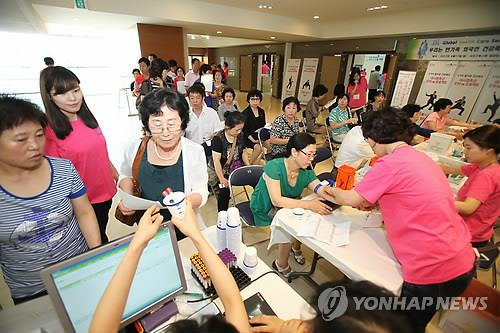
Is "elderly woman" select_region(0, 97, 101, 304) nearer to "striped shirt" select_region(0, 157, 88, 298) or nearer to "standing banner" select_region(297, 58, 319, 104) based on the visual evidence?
"striped shirt" select_region(0, 157, 88, 298)

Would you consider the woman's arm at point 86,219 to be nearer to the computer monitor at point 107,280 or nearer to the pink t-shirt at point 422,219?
the computer monitor at point 107,280

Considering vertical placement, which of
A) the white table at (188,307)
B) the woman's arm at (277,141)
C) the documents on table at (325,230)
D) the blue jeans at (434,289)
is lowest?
the blue jeans at (434,289)

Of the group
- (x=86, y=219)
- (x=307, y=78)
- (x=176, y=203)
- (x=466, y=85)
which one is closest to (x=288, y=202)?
(x=176, y=203)

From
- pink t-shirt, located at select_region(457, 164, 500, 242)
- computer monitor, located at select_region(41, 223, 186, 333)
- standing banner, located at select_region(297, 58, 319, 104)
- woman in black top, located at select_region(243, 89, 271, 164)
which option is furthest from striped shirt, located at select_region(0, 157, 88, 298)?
standing banner, located at select_region(297, 58, 319, 104)

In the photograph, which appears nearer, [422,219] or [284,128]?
[422,219]

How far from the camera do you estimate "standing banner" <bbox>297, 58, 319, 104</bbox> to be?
9.98 metres

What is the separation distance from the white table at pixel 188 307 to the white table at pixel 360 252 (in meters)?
0.41

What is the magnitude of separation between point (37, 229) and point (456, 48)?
902 centimetres

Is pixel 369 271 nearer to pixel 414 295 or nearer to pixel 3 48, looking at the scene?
pixel 414 295

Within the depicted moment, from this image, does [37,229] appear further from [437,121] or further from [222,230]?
[437,121]

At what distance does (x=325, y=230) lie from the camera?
5.06 ft

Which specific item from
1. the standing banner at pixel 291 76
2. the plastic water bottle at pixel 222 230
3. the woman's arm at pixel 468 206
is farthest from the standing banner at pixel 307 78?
the plastic water bottle at pixel 222 230

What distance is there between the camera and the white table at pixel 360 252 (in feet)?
3.98

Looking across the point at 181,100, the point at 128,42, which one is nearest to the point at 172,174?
the point at 181,100
